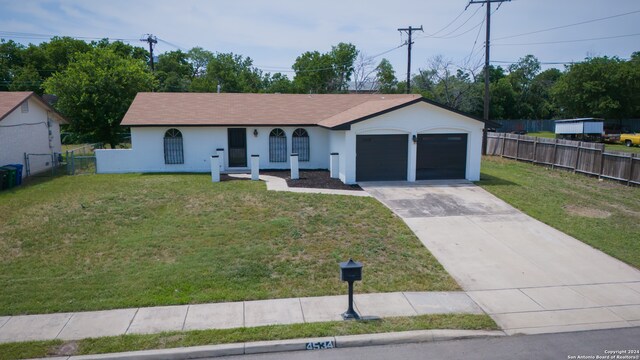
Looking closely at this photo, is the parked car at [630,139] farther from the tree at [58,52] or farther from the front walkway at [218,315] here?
the tree at [58,52]

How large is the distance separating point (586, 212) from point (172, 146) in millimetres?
17934

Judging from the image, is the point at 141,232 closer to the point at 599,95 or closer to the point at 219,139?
the point at 219,139

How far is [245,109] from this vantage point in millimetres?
24484

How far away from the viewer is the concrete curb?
6.96m

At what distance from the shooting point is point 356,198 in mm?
16422

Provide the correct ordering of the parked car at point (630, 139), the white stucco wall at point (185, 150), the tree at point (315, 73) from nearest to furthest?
the white stucco wall at point (185, 150), the parked car at point (630, 139), the tree at point (315, 73)

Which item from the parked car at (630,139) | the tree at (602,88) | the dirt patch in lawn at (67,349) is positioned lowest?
the dirt patch in lawn at (67,349)

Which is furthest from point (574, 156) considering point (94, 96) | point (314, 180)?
point (94, 96)

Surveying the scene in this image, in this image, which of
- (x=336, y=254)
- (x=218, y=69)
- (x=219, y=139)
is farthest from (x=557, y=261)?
(x=218, y=69)

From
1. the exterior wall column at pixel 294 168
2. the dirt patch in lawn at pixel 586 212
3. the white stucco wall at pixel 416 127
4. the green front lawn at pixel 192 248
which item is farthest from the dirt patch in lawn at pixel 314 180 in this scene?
the dirt patch in lawn at pixel 586 212

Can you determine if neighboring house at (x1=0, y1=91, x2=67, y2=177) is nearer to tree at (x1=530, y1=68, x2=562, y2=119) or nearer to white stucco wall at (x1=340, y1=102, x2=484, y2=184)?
white stucco wall at (x1=340, y1=102, x2=484, y2=184)

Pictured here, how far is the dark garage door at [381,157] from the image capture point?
19531 mm

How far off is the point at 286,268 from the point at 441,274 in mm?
3493

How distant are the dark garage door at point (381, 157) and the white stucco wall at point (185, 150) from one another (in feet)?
15.5
